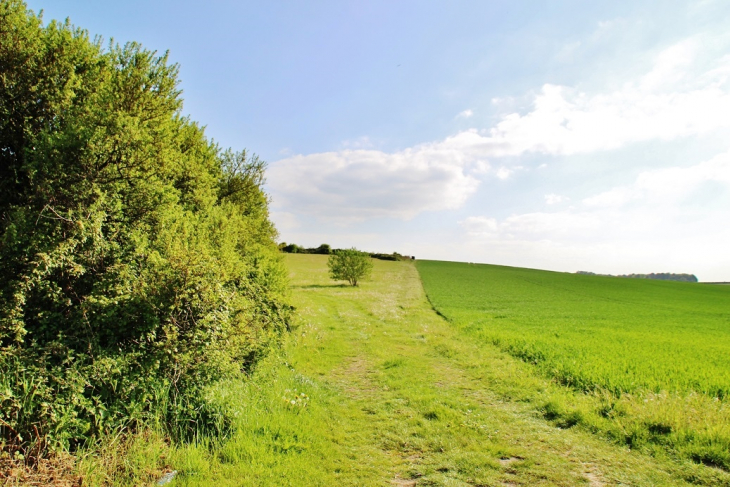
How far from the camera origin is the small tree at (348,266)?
1845 inches

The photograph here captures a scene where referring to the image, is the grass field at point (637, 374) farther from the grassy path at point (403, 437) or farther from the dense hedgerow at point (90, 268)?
the dense hedgerow at point (90, 268)

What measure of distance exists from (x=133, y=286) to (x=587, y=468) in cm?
908

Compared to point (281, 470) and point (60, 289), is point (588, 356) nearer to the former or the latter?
point (281, 470)

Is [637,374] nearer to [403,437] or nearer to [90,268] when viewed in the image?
[403,437]

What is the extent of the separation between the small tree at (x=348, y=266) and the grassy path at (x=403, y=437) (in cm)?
3424

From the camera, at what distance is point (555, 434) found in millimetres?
7594

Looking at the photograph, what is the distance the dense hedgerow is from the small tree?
37988 millimetres

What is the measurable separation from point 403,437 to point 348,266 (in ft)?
131

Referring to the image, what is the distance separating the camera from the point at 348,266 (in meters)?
47.0

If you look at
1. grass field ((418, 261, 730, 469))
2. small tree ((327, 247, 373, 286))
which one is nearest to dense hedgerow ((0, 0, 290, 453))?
grass field ((418, 261, 730, 469))

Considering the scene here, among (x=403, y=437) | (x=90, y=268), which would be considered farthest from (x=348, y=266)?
(x=90, y=268)

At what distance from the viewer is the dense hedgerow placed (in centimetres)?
546

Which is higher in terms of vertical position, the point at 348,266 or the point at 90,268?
the point at 90,268

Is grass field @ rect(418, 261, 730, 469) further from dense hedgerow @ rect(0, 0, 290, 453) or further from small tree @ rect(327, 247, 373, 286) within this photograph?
small tree @ rect(327, 247, 373, 286)
